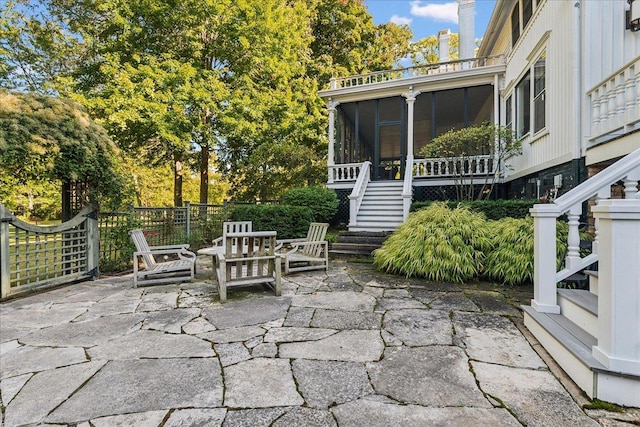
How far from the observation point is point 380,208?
9062mm

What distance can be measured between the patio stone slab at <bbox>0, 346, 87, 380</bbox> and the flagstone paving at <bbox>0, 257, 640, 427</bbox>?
0.02 metres

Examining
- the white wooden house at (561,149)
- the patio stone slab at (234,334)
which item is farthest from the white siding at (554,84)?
the patio stone slab at (234,334)

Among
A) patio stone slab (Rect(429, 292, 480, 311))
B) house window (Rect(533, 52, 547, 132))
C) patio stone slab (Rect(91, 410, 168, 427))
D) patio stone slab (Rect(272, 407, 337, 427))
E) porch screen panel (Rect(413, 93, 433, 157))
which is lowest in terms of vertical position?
patio stone slab (Rect(91, 410, 168, 427))

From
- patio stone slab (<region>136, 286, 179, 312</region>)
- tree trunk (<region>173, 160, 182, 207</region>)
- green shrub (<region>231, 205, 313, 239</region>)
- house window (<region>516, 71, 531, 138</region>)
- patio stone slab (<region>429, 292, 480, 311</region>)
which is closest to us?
patio stone slab (<region>429, 292, 480, 311</region>)

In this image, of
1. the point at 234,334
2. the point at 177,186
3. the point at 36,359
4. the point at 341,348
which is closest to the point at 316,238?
the point at 234,334

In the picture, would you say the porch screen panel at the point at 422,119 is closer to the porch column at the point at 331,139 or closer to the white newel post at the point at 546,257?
the porch column at the point at 331,139

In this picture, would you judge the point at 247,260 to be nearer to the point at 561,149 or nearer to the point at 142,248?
the point at 142,248

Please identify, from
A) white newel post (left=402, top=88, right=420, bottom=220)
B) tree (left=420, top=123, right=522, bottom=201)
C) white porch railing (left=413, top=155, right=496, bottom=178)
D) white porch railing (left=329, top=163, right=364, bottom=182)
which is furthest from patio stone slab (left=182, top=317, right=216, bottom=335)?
white porch railing (left=329, top=163, right=364, bottom=182)

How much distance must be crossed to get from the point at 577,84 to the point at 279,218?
6663mm

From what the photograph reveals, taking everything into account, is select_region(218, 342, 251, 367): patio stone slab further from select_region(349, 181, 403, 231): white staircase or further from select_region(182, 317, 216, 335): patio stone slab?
select_region(349, 181, 403, 231): white staircase

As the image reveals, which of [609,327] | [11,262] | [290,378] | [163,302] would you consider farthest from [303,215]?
[609,327]

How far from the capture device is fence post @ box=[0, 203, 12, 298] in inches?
161

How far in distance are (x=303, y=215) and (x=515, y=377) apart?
698 centimetres

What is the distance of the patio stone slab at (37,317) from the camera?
3.31m
